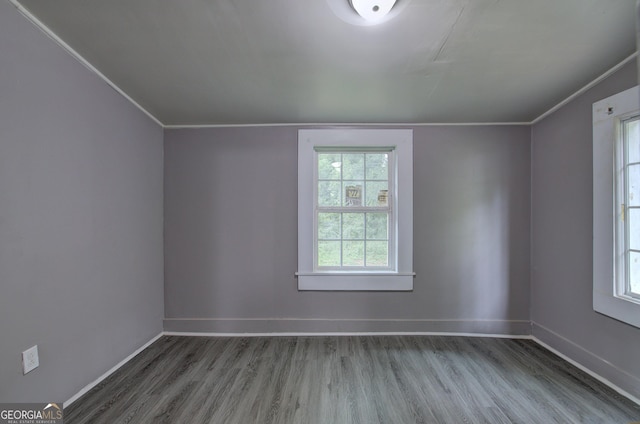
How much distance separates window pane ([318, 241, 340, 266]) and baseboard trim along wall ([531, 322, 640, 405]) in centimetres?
198

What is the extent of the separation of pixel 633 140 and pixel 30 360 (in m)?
3.87

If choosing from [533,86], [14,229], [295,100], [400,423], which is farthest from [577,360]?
[14,229]

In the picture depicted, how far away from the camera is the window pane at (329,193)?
254 centimetres

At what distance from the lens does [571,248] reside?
6.60 ft

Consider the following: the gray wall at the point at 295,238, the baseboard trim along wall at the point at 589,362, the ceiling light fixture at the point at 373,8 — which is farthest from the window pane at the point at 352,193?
the baseboard trim along wall at the point at 589,362

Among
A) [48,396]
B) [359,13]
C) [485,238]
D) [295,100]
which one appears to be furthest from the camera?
[485,238]

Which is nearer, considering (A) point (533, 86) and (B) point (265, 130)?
(A) point (533, 86)

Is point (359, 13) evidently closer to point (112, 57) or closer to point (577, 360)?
point (112, 57)

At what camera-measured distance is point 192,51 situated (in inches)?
57.7

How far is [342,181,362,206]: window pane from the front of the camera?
99.9 inches

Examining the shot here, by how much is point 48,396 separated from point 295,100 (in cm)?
247

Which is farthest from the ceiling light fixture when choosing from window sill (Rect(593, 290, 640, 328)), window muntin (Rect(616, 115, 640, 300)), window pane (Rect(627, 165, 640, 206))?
window sill (Rect(593, 290, 640, 328))

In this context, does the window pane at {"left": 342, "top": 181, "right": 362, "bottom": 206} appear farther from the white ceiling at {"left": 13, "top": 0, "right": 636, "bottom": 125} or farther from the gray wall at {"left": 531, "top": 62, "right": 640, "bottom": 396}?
the gray wall at {"left": 531, "top": 62, "right": 640, "bottom": 396}

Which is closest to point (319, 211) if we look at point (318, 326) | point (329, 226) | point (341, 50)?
point (329, 226)
